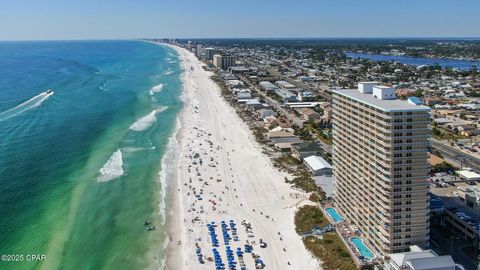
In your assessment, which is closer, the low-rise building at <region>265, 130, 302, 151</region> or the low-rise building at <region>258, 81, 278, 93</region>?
the low-rise building at <region>265, 130, 302, 151</region>

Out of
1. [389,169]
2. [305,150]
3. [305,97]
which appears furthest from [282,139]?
[389,169]

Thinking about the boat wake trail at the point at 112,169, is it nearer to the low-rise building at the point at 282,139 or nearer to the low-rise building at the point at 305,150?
the low-rise building at the point at 282,139

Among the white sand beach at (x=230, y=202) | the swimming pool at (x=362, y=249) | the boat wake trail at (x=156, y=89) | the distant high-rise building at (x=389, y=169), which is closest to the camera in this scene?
the distant high-rise building at (x=389, y=169)

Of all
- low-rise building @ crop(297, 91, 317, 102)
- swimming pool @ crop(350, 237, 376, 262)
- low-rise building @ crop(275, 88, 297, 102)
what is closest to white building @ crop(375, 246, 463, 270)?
swimming pool @ crop(350, 237, 376, 262)

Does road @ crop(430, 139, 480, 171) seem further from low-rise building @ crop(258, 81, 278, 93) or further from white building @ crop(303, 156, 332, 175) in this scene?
low-rise building @ crop(258, 81, 278, 93)

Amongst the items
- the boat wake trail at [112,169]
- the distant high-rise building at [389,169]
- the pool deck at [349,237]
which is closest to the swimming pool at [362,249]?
the pool deck at [349,237]

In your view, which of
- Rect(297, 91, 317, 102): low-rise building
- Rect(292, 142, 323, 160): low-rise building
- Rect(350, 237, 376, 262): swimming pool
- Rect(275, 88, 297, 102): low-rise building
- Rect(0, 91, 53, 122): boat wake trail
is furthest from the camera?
Rect(275, 88, 297, 102): low-rise building

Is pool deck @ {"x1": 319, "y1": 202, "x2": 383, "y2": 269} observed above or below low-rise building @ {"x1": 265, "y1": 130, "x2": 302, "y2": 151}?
below
